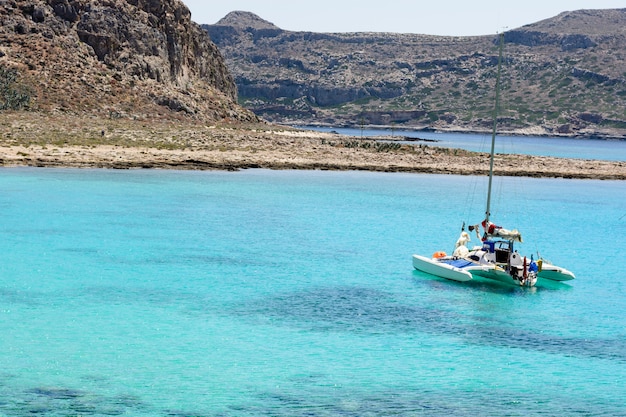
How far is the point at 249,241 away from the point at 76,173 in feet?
100

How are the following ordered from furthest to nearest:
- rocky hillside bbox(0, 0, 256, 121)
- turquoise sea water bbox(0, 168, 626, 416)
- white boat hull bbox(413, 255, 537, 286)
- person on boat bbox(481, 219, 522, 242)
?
rocky hillside bbox(0, 0, 256, 121), person on boat bbox(481, 219, 522, 242), white boat hull bbox(413, 255, 537, 286), turquoise sea water bbox(0, 168, 626, 416)

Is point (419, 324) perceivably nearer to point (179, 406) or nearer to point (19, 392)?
point (179, 406)

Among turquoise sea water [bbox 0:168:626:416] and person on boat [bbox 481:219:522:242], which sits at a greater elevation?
person on boat [bbox 481:219:522:242]

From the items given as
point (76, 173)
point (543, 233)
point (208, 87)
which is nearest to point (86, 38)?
point (208, 87)

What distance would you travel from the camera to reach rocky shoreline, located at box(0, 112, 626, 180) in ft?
256

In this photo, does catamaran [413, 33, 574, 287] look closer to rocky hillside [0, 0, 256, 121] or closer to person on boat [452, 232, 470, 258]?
person on boat [452, 232, 470, 258]

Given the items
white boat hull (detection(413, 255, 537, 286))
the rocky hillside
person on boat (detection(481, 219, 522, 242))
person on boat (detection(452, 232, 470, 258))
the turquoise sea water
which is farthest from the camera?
the rocky hillside

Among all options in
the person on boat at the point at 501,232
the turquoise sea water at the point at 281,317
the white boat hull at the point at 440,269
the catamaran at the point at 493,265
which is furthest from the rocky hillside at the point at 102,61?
the person on boat at the point at 501,232

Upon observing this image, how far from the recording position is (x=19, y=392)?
20375mm

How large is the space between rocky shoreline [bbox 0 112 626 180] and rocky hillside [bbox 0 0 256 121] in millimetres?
8721

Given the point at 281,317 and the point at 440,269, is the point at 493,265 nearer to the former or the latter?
the point at 440,269

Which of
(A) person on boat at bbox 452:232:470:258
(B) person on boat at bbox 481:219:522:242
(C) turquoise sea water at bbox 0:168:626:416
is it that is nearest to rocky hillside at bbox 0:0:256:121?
(C) turquoise sea water at bbox 0:168:626:416

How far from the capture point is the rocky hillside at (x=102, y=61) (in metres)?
119

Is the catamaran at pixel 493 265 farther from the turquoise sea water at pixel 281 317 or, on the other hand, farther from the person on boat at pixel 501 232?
the turquoise sea water at pixel 281 317
